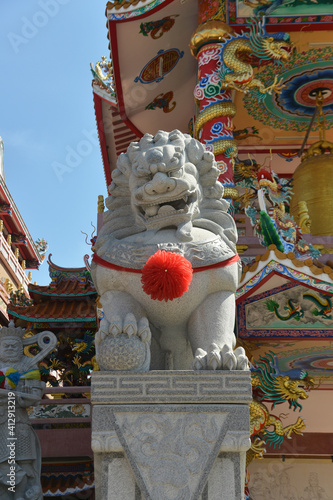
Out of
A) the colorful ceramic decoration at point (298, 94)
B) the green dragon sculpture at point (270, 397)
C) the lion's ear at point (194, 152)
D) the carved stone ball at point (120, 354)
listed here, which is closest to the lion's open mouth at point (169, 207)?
the lion's ear at point (194, 152)

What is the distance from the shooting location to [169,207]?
4.04m

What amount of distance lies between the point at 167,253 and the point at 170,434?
3.32ft

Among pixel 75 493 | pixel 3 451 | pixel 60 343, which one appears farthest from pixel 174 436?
pixel 60 343

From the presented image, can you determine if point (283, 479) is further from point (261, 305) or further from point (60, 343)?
point (60, 343)

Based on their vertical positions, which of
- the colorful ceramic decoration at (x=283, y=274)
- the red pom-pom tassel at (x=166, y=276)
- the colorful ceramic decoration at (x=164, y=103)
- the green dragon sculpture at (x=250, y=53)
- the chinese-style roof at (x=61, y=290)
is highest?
the colorful ceramic decoration at (x=164, y=103)

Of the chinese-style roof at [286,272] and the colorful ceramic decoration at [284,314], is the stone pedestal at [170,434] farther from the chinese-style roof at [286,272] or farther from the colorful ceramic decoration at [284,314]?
the colorful ceramic decoration at [284,314]

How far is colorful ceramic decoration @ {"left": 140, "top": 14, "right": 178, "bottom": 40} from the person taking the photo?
28.0ft

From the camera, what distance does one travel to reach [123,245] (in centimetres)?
394

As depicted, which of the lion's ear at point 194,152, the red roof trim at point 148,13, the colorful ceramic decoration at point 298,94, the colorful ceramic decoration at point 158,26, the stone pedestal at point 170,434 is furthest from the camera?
the colorful ceramic decoration at point 298,94

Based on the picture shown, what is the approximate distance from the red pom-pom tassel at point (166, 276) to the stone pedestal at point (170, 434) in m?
0.47

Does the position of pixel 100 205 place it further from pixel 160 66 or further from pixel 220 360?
pixel 220 360

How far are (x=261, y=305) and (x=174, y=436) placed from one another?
276cm

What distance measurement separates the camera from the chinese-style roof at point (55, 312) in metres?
10.2

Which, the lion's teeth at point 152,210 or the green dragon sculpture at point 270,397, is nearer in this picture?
the lion's teeth at point 152,210
